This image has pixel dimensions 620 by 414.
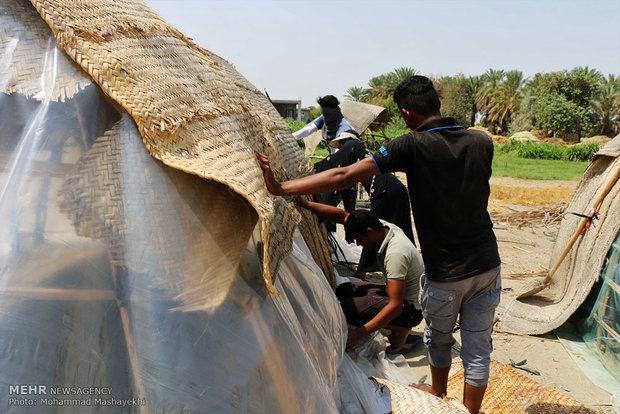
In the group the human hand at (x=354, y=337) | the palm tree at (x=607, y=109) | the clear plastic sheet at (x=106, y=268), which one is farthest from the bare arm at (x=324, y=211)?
the palm tree at (x=607, y=109)

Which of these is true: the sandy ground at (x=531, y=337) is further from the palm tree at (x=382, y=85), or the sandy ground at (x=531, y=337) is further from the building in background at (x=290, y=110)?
the palm tree at (x=382, y=85)

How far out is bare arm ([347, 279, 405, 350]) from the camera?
3033mm

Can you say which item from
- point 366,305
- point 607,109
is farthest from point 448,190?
point 607,109

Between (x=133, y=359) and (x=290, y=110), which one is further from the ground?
(x=133, y=359)

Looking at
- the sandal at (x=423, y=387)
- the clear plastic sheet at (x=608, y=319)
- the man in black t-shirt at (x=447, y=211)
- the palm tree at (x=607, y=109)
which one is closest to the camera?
the man in black t-shirt at (x=447, y=211)

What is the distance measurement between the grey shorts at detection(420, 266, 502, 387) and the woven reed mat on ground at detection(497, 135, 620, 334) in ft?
5.71

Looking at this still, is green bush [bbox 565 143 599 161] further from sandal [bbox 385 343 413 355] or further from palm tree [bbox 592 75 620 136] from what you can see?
sandal [bbox 385 343 413 355]

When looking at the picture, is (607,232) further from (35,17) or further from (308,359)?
(35,17)

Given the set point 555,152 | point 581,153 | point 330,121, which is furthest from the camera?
point 555,152

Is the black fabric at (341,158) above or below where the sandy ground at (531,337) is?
above

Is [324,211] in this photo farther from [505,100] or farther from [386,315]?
[505,100]

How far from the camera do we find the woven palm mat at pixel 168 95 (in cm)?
138

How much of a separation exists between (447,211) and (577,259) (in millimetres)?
2564

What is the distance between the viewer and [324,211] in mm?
3277
